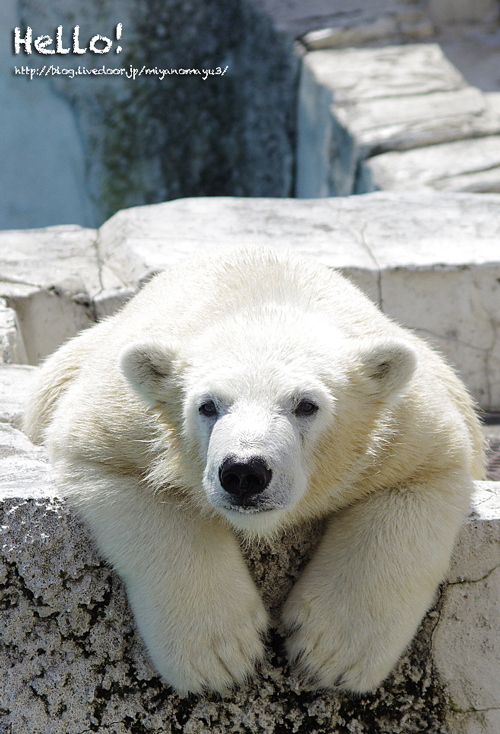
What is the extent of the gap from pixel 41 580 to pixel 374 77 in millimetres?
6072

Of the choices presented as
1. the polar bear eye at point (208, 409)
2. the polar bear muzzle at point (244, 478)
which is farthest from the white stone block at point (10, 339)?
the polar bear muzzle at point (244, 478)

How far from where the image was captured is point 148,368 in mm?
2107

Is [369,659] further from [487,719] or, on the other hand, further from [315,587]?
[487,719]

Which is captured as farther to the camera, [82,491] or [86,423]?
[86,423]

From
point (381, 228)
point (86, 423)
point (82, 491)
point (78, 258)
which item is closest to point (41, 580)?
point (82, 491)

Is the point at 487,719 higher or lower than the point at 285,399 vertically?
lower

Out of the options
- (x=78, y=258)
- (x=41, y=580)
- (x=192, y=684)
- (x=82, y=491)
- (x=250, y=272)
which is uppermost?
(x=250, y=272)

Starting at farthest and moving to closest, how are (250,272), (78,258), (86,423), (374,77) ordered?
1. (374,77)
2. (78,258)
3. (250,272)
4. (86,423)

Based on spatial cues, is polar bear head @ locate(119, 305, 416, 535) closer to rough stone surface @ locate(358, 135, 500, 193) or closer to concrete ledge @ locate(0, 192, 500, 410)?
concrete ledge @ locate(0, 192, 500, 410)

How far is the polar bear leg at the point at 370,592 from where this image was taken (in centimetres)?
197

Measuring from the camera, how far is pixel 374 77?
695 cm

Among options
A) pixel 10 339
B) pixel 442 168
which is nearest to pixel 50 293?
pixel 10 339

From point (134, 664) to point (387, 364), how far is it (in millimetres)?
1033

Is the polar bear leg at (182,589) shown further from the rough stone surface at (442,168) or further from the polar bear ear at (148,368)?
the rough stone surface at (442,168)
